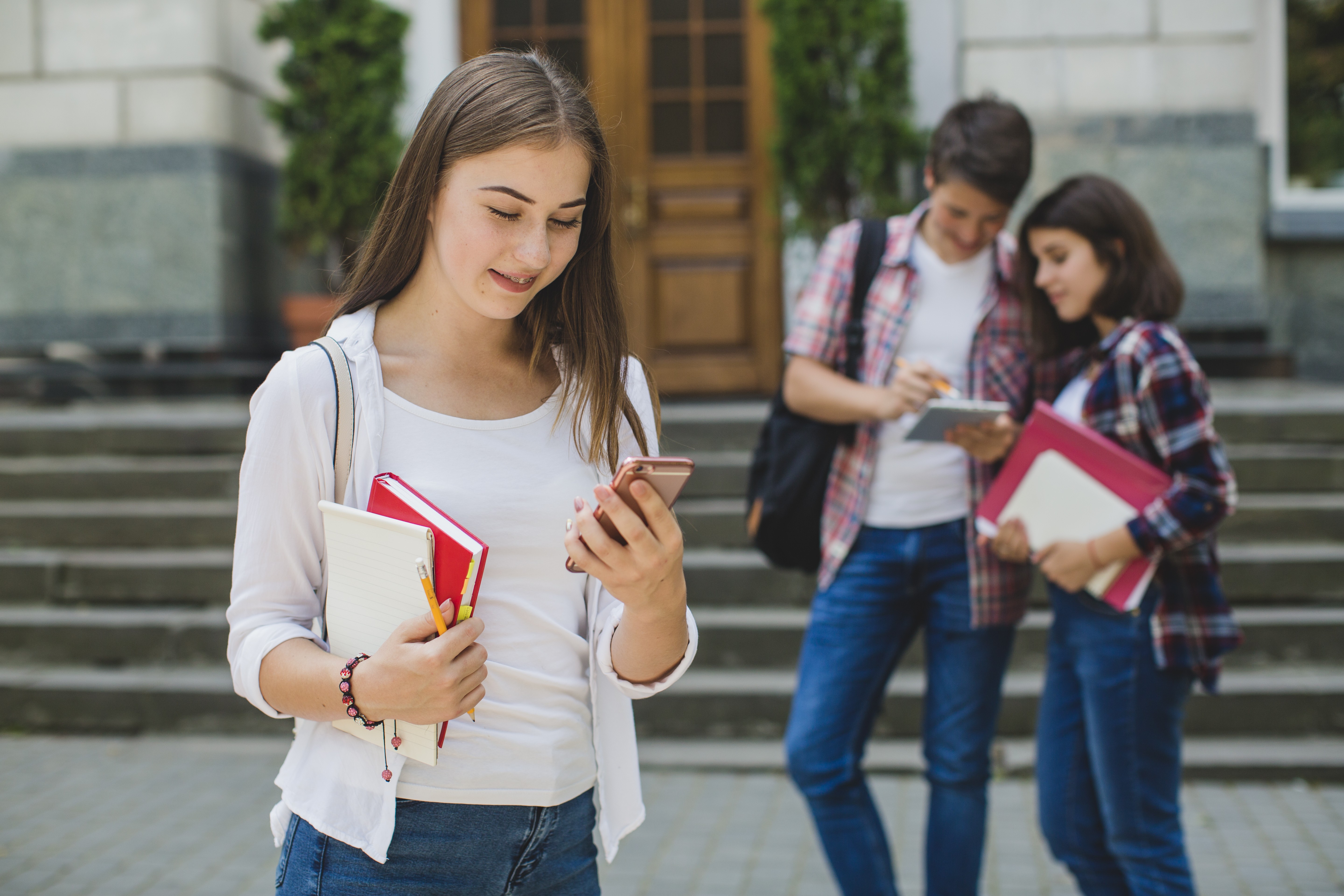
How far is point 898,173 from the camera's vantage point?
6.64m

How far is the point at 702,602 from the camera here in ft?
16.5

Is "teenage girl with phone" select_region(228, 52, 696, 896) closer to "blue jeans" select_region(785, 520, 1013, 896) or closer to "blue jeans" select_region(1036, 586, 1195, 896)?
"blue jeans" select_region(785, 520, 1013, 896)

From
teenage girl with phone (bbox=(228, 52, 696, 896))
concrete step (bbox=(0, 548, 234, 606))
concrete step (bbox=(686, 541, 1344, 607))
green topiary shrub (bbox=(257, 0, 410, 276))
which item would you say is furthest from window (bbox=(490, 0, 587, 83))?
teenage girl with phone (bbox=(228, 52, 696, 896))

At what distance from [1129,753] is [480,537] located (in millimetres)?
1617

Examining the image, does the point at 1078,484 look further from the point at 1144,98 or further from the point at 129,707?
the point at 1144,98

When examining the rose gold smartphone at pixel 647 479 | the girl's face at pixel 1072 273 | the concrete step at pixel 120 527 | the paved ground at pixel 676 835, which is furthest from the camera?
the concrete step at pixel 120 527

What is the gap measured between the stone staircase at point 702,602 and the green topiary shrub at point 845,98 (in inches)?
61.8

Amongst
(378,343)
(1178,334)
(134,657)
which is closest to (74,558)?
(134,657)

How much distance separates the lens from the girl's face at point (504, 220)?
1.46 meters

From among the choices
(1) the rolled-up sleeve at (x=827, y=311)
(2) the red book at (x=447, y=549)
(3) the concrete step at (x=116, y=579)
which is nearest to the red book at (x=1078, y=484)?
(1) the rolled-up sleeve at (x=827, y=311)

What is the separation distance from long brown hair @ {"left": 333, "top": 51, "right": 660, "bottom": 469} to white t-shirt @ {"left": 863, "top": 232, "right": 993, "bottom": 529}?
3.61 ft

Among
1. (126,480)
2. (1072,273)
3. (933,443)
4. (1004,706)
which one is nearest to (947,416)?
(933,443)

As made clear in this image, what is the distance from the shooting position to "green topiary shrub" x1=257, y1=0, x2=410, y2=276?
6969 millimetres

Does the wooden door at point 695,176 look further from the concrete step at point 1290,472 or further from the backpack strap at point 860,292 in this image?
the backpack strap at point 860,292
